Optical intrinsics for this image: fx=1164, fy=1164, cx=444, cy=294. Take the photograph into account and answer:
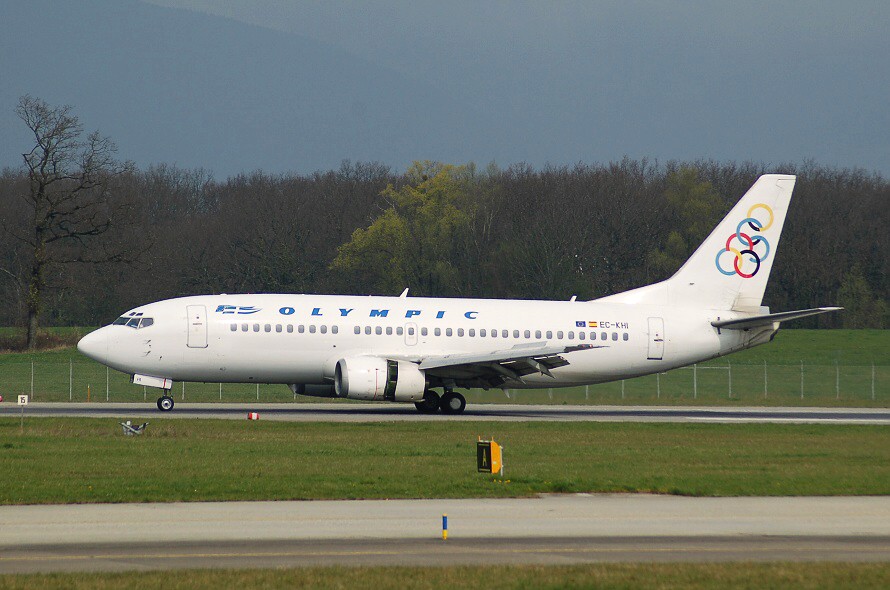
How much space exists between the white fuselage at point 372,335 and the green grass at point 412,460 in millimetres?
4713

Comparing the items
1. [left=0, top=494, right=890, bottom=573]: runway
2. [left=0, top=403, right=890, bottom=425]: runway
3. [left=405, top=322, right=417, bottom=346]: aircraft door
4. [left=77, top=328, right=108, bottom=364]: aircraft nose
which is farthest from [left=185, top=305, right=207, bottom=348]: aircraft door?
[left=0, top=494, right=890, bottom=573]: runway

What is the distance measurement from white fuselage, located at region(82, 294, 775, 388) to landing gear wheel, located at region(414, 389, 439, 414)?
4.65ft

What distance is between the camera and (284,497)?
20.0 m

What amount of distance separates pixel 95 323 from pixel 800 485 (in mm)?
76413

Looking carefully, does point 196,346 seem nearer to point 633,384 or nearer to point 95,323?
point 633,384

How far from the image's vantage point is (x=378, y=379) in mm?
38406

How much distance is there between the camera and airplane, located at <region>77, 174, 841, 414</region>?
3897cm

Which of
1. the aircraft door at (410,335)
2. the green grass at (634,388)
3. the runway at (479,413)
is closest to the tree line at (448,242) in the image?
the green grass at (634,388)

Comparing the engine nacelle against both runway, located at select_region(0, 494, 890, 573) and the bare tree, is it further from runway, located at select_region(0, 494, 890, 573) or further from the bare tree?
the bare tree

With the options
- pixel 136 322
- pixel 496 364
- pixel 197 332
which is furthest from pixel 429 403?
pixel 136 322

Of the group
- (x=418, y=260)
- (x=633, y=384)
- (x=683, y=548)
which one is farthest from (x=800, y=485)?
(x=418, y=260)

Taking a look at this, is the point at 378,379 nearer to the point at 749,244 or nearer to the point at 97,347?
the point at 97,347

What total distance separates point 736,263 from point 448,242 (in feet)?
155

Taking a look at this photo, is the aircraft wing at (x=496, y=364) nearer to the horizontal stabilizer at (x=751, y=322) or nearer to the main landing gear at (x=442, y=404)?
the main landing gear at (x=442, y=404)
